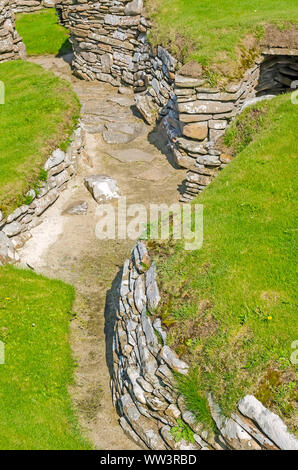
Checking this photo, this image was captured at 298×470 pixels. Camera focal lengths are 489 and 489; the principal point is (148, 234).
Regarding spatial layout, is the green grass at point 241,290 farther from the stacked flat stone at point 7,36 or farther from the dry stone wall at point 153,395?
the stacked flat stone at point 7,36

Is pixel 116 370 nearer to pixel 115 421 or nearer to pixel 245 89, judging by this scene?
pixel 115 421

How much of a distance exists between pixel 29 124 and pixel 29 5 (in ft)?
70.9

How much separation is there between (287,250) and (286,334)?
186cm

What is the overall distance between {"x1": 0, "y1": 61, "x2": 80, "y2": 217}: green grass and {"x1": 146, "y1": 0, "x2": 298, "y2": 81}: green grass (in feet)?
14.8

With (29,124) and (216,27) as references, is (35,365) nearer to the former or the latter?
(29,124)

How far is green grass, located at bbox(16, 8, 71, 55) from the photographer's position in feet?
92.7

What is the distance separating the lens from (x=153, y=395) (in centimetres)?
830

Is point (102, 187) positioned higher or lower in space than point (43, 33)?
lower

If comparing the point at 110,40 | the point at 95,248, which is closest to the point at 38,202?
the point at 95,248

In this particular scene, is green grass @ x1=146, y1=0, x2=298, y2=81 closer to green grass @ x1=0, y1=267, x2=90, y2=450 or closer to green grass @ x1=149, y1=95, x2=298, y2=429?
green grass @ x1=149, y1=95, x2=298, y2=429

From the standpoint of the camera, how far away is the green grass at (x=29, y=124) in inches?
555

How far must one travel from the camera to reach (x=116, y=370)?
31.7 feet

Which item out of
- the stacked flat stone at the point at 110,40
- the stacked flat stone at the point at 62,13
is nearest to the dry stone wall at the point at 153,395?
the stacked flat stone at the point at 110,40

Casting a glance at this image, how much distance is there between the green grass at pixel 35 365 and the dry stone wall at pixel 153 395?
109 cm
